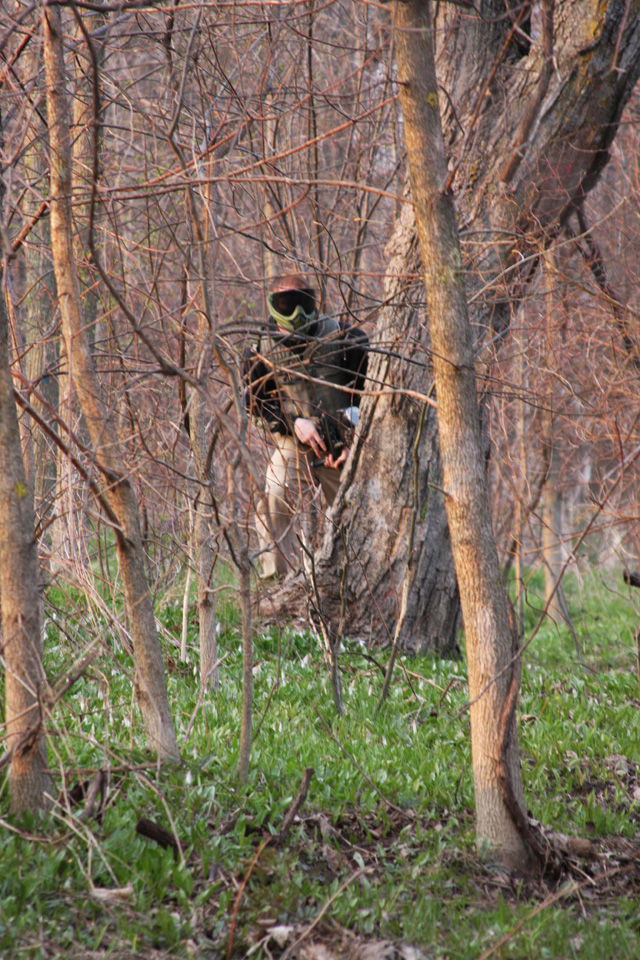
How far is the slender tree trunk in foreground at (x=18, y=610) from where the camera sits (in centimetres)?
272

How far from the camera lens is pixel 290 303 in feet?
19.9

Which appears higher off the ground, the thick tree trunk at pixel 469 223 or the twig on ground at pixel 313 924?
the thick tree trunk at pixel 469 223

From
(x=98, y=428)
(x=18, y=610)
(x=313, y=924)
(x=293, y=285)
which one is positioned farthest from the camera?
(x=293, y=285)

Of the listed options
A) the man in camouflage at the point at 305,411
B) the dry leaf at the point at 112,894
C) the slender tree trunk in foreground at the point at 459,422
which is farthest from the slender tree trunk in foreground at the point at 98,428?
the man in camouflage at the point at 305,411

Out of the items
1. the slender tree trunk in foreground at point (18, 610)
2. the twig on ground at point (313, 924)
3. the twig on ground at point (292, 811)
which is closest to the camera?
the twig on ground at point (313, 924)

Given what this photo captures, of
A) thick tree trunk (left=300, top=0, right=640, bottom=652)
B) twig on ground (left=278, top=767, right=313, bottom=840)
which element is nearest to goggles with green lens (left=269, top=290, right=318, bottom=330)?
thick tree trunk (left=300, top=0, right=640, bottom=652)

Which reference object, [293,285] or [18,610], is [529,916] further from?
[293,285]

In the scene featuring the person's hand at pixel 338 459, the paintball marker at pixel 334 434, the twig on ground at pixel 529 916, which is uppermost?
the paintball marker at pixel 334 434

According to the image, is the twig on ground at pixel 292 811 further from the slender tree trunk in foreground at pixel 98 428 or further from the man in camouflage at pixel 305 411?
the man in camouflage at pixel 305 411

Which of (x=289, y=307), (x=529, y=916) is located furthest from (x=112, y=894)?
(x=289, y=307)

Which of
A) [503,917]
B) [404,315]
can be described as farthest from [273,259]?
[503,917]

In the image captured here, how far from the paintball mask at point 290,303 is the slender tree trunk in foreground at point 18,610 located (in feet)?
10.9

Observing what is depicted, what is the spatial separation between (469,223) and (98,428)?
357 centimetres

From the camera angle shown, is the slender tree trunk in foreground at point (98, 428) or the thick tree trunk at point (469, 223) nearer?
the slender tree trunk in foreground at point (98, 428)
